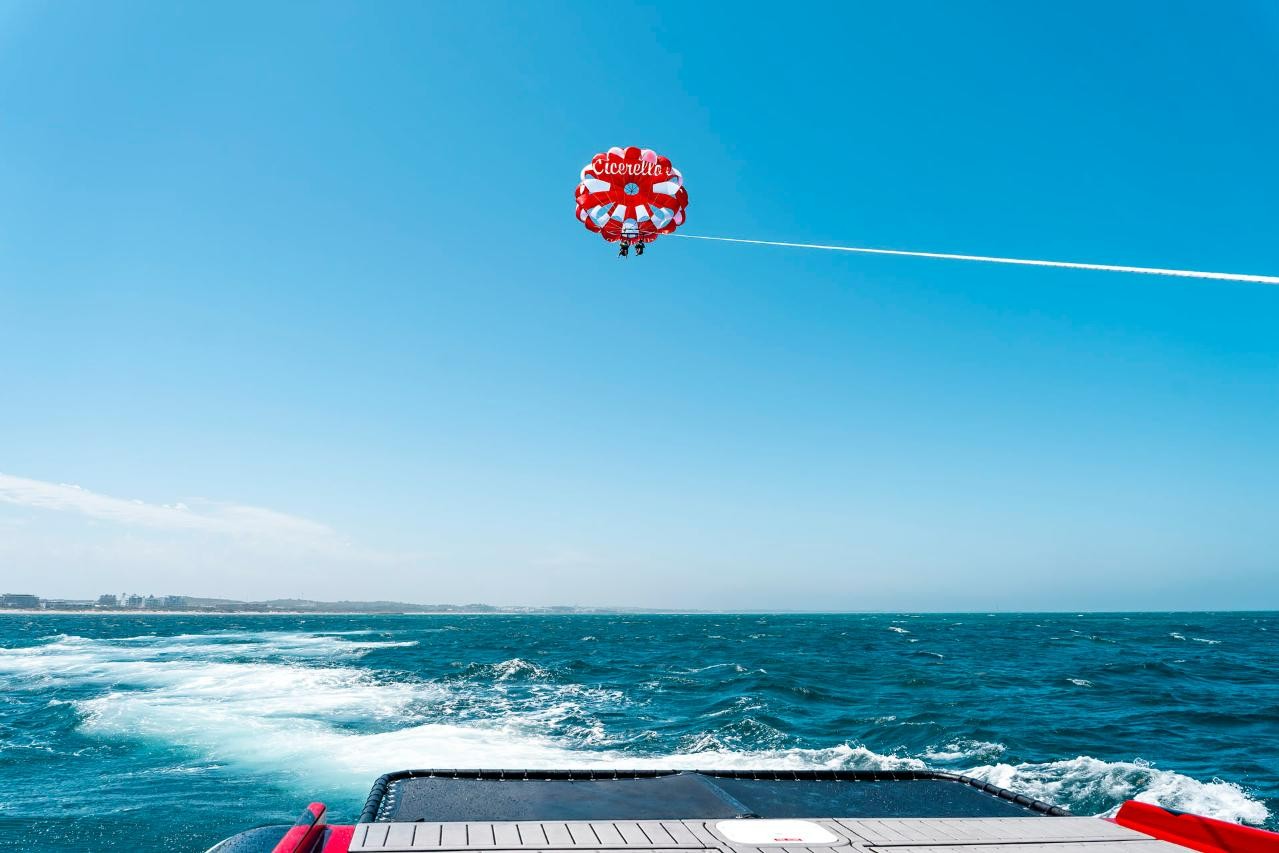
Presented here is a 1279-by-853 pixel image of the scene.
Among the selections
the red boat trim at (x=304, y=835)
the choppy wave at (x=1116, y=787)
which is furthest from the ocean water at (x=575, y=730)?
the red boat trim at (x=304, y=835)

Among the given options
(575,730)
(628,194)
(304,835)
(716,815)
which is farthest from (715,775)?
(575,730)

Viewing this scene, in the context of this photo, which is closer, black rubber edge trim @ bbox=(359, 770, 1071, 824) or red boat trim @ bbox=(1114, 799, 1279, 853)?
red boat trim @ bbox=(1114, 799, 1279, 853)

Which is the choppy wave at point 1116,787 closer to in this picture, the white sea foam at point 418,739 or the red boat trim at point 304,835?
the white sea foam at point 418,739

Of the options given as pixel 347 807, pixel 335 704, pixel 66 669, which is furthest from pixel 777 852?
pixel 66 669

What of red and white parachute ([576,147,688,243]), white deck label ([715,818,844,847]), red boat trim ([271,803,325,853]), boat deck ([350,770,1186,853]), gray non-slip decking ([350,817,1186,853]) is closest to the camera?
gray non-slip decking ([350,817,1186,853])

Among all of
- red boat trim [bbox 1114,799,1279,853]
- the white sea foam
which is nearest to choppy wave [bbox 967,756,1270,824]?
the white sea foam

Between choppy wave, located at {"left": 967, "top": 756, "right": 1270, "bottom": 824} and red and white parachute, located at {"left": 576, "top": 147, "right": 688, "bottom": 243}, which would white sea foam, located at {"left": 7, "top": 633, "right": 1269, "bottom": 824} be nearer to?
choppy wave, located at {"left": 967, "top": 756, "right": 1270, "bottom": 824}

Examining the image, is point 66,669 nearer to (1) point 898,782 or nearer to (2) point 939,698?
(2) point 939,698

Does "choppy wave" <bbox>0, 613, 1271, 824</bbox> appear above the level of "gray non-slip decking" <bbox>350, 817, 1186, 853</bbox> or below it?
below
